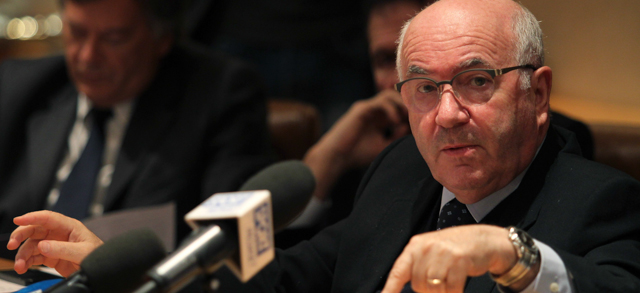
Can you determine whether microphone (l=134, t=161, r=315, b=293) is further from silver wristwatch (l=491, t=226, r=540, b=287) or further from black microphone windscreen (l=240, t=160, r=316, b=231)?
silver wristwatch (l=491, t=226, r=540, b=287)

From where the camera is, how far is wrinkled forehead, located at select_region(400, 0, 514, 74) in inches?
39.6

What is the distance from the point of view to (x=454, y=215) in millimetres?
1075

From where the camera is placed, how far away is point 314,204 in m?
1.66

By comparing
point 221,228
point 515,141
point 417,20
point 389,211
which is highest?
point 417,20

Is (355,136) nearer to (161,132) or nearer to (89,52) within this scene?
(161,132)

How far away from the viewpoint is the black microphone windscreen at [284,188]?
0.82m

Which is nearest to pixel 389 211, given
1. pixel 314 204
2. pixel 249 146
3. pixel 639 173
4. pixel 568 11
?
pixel 314 204

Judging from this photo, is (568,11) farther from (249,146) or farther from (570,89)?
(249,146)

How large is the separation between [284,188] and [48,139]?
1.59 metres

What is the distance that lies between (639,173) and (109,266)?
1.40 meters

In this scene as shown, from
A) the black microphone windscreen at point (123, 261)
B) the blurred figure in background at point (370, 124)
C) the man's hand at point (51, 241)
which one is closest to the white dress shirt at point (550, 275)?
the black microphone windscreen at point (123, 261)

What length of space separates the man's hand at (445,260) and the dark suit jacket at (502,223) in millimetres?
152

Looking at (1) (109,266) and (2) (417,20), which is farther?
(2) (417,20)

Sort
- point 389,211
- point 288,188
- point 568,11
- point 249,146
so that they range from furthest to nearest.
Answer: point 568,11 → point 249,146 → point 389,211 → point 288,188
